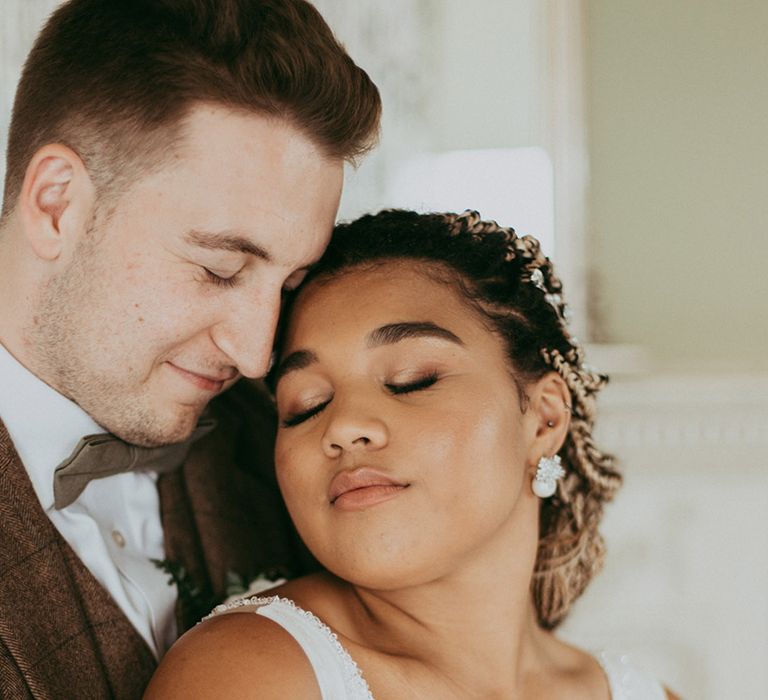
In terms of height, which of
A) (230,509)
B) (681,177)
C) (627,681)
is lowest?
(627,681)

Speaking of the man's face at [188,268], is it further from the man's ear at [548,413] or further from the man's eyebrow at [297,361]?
the man's ear at [548,413]

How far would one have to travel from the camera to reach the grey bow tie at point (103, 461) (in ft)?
5.47

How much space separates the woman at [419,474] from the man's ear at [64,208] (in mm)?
416

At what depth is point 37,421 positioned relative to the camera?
1749 mm

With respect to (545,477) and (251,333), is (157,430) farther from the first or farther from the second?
(545,477)

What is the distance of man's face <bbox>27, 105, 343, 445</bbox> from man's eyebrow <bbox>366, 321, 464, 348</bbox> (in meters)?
0.26

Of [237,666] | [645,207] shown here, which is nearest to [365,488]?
[237,666]

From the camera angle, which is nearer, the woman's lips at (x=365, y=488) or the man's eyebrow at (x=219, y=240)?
the woman's lips at (x=365, y=488)

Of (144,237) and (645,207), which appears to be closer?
(144,237)

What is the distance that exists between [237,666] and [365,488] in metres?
0.31

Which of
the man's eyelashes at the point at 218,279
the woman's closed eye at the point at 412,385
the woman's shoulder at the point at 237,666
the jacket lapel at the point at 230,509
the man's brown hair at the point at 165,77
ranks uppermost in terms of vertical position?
the man's brown hair at the point at 165,77

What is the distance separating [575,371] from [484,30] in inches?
74.9

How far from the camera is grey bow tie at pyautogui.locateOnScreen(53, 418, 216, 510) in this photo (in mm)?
1668

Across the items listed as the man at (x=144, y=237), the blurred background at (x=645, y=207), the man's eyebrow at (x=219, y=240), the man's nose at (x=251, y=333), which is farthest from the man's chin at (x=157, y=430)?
the blurred background at (x=645, y=207)
